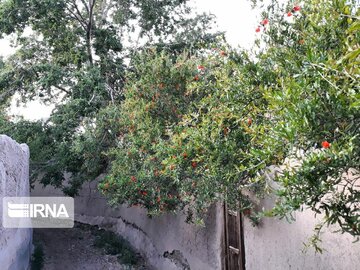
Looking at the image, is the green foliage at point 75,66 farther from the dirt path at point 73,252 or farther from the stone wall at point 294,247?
the stone wall at point 294,247

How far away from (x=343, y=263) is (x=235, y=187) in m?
1.56

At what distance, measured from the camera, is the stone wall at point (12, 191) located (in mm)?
5826

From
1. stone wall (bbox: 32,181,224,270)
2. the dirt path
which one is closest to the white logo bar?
the dirt path

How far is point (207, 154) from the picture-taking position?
4.79 metres

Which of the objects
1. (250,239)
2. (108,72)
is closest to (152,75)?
(250,239)

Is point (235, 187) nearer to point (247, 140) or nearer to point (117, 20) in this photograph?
point (247, 140)

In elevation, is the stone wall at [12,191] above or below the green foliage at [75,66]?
below

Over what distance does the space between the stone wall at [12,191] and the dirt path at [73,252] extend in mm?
1601

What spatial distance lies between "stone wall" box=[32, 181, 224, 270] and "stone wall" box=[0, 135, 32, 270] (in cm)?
281

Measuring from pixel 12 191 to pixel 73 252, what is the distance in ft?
13.7

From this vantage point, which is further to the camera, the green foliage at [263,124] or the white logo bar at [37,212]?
the white logo bar at [37,212]

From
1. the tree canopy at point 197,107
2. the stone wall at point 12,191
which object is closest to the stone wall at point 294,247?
the tree canopy at point 197,107

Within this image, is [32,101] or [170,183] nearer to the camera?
[170,183]

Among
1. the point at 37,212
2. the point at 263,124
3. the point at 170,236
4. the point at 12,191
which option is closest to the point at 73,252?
the point at 37,212
